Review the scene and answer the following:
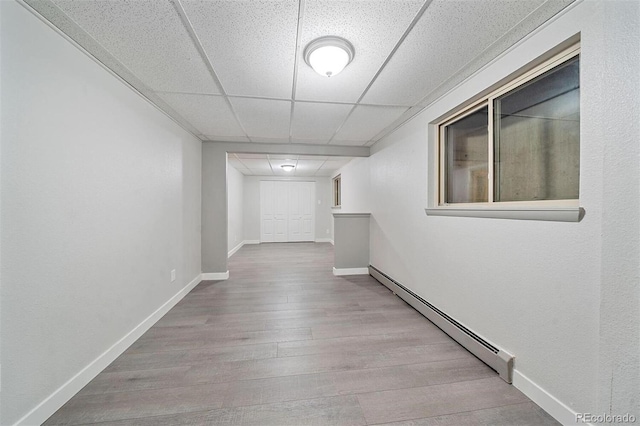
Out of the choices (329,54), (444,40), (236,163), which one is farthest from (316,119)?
(236,163)

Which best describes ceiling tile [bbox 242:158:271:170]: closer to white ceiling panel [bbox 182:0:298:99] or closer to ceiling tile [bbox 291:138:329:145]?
ceiling tile [bbox 291:138:329:145]

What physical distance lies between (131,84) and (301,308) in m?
2.69

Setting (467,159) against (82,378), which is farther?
(467,159)

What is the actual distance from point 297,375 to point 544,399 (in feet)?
4.81

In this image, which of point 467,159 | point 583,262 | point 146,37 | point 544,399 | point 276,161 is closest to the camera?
point 583,262

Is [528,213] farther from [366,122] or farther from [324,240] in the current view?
[324,240]

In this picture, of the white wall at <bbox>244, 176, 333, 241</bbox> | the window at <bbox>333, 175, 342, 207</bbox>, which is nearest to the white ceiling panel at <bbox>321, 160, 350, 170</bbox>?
the window at <bbox>333, 175, 342, 207</bbox>

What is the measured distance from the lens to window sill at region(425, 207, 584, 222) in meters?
1.18

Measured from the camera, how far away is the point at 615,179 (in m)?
1.04

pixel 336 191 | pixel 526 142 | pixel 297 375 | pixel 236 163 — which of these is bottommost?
A: pixel 297 375

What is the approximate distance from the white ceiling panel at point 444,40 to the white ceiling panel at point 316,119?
0.55 m

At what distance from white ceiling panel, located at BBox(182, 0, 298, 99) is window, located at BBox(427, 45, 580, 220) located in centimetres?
156

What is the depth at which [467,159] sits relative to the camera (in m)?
2.16

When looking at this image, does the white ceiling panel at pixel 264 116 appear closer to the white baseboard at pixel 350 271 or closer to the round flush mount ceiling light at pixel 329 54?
A: the round flush mount ceiling light at pixel 329 54
